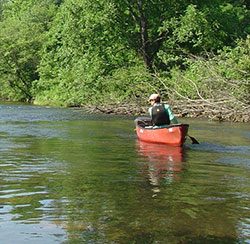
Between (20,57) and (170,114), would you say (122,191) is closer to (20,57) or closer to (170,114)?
(170,114)

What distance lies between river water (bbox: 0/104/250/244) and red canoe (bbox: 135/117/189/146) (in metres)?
0.28

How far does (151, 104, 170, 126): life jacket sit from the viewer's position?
16.9 m

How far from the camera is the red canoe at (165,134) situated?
1617 cm

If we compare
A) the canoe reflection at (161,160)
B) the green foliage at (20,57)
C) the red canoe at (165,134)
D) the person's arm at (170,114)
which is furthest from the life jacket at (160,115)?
the green foliage at (20,57)

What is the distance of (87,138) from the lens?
18.9 metres

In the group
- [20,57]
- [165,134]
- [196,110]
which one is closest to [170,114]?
[165,134]

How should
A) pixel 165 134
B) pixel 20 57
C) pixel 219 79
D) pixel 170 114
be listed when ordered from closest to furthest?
pixel 165 134 → pixel 170 114 → pixel 219 79 → pixel 20 57

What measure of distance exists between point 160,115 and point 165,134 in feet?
2.08

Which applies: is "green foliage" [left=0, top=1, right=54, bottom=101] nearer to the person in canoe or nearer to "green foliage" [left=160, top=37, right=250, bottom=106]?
"green foliage" [left=160, top=37, right=250, bottom=106]

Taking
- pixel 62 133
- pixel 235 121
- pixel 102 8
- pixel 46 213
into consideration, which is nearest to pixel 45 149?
pixel 62 133

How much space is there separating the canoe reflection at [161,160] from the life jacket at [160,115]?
704 mm

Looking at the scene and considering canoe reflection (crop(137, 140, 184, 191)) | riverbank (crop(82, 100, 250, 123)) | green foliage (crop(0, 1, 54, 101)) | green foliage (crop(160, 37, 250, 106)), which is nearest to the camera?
canoe reflection (crop(137, 140, 184, 191))

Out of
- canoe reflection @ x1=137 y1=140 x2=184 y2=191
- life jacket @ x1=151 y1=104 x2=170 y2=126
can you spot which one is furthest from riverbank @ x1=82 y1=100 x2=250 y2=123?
life jacket @ x1=151 y1=104 x2=170 y2=126

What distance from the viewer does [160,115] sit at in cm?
1700
